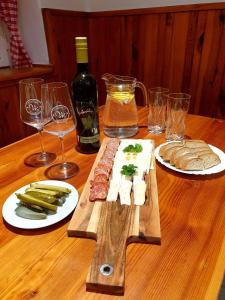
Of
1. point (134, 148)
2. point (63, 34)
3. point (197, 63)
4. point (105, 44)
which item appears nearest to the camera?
point (134, 148)

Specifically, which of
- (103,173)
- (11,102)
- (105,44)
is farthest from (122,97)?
(105,44)

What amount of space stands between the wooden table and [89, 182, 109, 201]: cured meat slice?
58 millimetres

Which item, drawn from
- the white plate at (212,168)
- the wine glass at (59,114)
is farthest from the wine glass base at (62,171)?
the white plate at (212,168)

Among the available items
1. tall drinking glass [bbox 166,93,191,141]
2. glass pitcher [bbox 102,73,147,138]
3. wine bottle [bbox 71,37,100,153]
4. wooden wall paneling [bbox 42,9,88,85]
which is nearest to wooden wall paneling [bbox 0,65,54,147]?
wooden wall paneling [bbox 42,9,88,85]

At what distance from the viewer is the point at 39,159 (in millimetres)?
769

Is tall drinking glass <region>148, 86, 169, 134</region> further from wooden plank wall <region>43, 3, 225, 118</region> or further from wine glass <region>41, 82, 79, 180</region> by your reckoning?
wooden plank wall <region>43, 3, 225, 118</region>

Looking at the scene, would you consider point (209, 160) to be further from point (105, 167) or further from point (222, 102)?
point (222, 102)

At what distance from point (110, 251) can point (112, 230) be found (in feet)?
0.16

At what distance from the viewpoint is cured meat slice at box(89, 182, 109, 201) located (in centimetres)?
55

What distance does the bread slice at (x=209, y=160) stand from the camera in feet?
2.22

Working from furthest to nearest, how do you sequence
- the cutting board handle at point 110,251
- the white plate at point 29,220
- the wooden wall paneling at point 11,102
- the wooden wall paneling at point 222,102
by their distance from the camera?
the wooden wall paneling at point 222,102, the wooden wall paneling at point 11,102, the white plate at point 29,220, the cutting board handle at point 110,251

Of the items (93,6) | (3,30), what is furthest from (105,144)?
(93,6)

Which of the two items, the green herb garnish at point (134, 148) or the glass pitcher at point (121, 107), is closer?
the green herb garnish at point (134, 148)

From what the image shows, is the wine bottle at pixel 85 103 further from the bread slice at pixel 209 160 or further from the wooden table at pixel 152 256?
the bread slice at pixel 209 160
